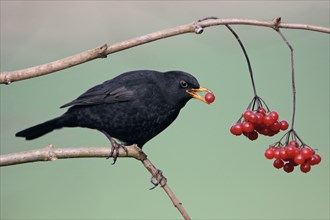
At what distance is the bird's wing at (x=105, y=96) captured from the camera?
142 inches

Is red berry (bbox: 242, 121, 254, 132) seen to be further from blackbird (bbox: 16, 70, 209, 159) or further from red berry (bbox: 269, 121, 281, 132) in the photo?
blackbird (bbox: 16, 70, 209, 159)

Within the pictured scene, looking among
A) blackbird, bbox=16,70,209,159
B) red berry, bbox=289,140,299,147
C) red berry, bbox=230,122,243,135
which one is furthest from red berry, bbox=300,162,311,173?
blackbird, bbox=16,70,209,159

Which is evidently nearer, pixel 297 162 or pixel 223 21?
pixel 223 21

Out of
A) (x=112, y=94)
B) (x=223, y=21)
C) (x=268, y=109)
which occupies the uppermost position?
(x=112, y=94)

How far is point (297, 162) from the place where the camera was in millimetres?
2590

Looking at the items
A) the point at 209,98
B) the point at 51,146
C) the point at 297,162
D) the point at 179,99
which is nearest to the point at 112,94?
the point at 179,99

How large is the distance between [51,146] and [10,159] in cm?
19

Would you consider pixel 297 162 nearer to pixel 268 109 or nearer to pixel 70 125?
pixel 268 109

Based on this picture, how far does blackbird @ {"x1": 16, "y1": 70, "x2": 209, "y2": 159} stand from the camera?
358 cm

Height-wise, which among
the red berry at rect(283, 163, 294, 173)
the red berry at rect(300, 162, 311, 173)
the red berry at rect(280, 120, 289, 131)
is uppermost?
the red berry at rect(280, 120, 289, 131)

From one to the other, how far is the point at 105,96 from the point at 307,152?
151cm

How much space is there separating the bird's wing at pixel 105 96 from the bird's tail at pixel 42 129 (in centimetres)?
22

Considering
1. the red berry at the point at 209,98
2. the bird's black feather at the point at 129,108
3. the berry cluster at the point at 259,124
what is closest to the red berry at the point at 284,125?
the berry cluster at the point at 259,124

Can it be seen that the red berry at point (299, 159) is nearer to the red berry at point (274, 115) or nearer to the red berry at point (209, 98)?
the red berry at point (274, 115)
